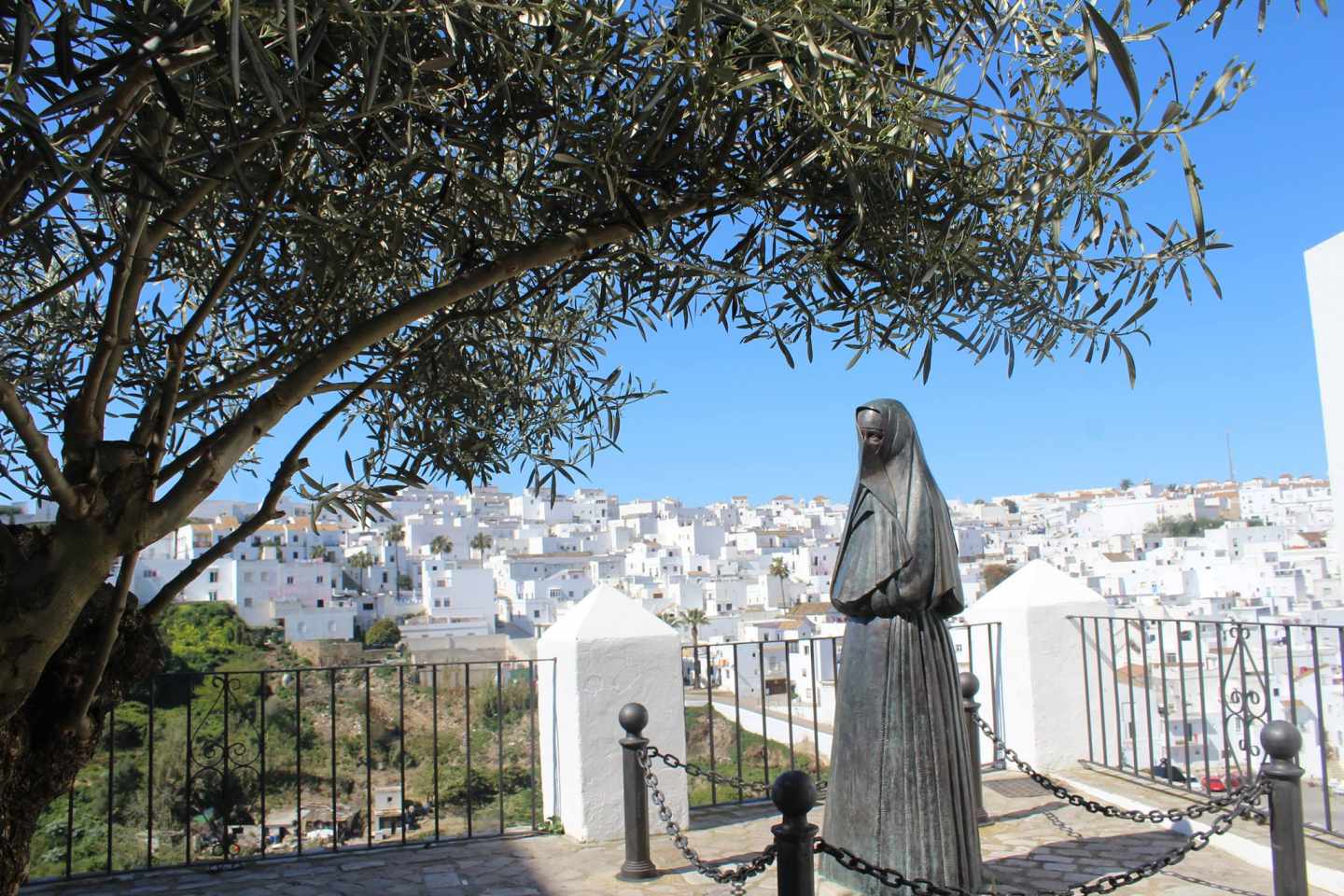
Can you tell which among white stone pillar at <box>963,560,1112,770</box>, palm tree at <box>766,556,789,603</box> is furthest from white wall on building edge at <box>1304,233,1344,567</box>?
palm tree at <box>766,556,789,603</box>

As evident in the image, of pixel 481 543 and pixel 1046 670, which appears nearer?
pixel 1046 670

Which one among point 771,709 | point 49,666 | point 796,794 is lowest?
point 771,709

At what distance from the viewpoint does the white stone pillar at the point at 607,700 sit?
586 cm

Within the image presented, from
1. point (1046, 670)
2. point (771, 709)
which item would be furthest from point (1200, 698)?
point (771, 709)

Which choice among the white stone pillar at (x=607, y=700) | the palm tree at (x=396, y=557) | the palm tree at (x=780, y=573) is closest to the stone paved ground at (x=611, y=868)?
the white stone pillar at (x=607, y=700)

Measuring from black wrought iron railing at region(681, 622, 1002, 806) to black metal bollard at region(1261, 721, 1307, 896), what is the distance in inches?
65.4

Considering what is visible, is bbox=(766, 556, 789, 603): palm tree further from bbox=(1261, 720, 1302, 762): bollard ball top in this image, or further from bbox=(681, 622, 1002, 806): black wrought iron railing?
bbox=(1261, 720, 1302, 762): bollard ball top

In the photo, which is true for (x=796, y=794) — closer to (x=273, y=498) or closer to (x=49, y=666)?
(x=273, y=498)

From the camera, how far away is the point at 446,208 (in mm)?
3854

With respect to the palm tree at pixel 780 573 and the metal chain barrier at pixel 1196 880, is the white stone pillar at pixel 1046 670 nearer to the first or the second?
the metal chain barrier at pixel 1196 880

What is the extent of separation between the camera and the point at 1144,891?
15.9 ft

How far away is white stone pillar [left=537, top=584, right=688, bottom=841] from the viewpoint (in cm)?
586

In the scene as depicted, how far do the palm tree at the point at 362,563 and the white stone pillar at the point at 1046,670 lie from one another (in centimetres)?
7756

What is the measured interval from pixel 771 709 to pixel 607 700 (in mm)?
28775
